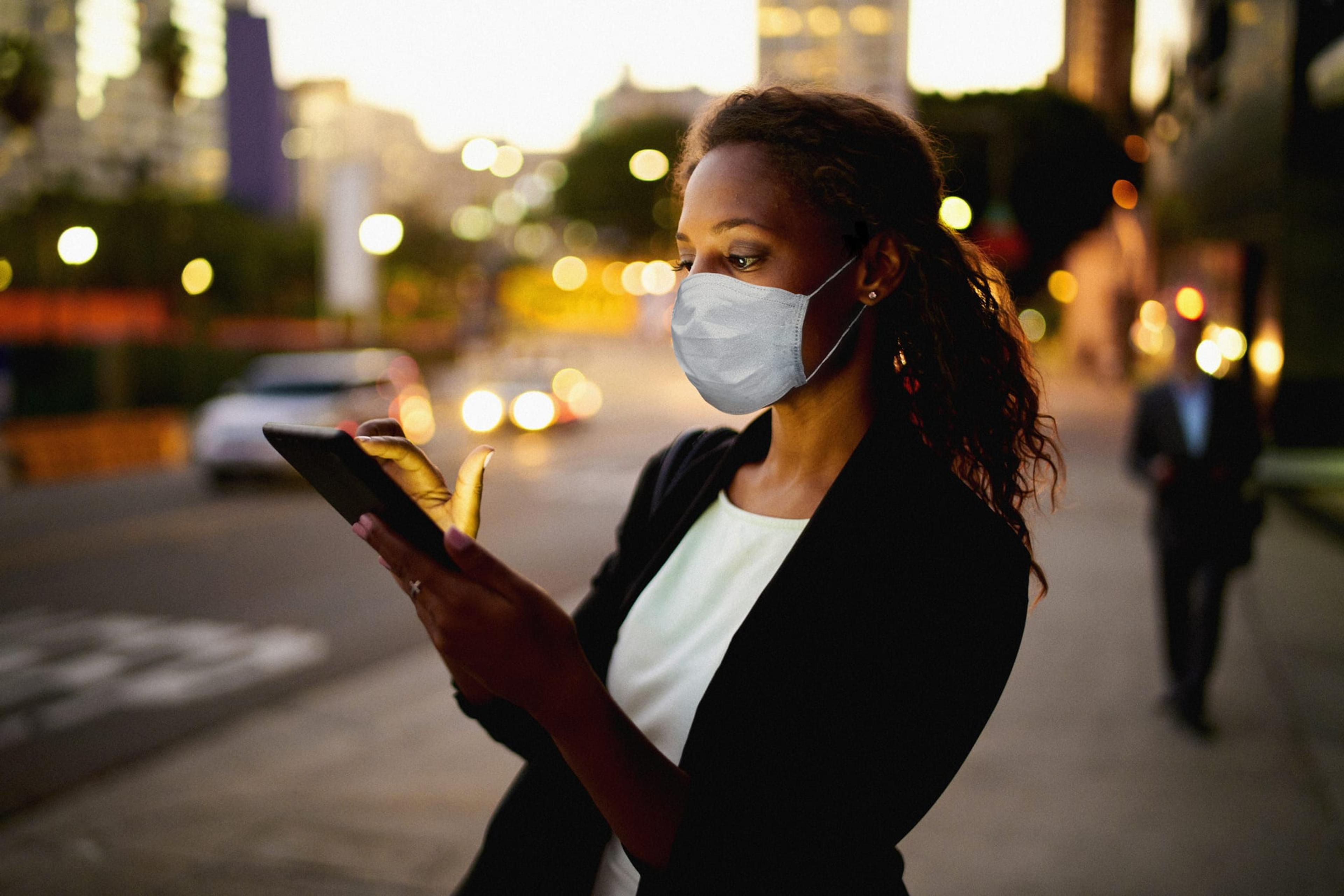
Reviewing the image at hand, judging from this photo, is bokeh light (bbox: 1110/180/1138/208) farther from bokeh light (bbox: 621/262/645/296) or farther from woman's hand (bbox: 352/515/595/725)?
bokeh light (bbox: 621/262/645/296)

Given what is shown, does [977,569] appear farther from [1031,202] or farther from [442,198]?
[442,198]

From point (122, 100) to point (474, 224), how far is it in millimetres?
34617

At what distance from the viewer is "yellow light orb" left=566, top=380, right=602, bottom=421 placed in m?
24.5

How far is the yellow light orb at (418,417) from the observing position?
17.0 m

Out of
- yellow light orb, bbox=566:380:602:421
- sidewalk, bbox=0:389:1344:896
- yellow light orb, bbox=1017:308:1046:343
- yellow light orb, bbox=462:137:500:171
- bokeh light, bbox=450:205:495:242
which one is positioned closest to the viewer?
sidewalk, bbox=0:389:1344:896

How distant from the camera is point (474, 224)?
5644cm

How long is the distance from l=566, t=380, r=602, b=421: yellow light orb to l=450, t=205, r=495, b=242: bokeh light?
17.7m

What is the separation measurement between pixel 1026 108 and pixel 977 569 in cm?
3980

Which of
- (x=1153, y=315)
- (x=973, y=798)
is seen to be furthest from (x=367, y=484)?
(x=1153, y=315)

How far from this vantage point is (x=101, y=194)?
191 ft

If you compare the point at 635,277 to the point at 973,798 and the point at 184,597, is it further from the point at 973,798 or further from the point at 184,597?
the point at 973,798

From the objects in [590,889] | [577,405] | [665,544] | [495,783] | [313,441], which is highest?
[313,441]

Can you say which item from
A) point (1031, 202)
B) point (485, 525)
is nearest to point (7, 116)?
point (485, 525)

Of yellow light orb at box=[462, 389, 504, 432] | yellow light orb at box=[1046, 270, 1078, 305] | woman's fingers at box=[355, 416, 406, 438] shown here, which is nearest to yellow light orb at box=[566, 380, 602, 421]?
yellow light orb at box=[462, 389, 504, 432]
